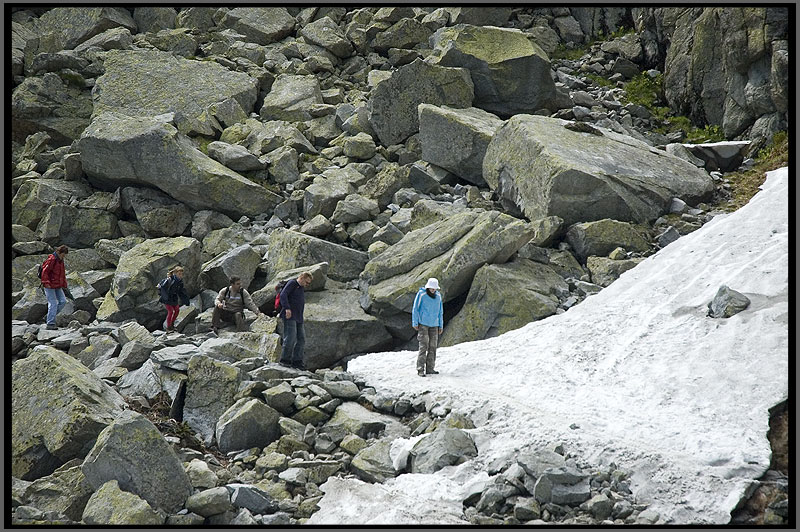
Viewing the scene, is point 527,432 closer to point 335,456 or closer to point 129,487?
point 335,456

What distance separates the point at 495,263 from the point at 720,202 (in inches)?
353

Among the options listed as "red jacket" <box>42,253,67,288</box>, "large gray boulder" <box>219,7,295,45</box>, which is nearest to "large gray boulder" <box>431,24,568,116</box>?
"large gray boulder" <box>219,7,295,45</box>

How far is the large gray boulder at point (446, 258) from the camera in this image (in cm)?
1995

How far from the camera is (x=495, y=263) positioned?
66.7 feet

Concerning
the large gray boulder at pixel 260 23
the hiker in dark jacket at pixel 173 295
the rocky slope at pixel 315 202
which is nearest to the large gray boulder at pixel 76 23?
the rocky slope at pixel 315 202

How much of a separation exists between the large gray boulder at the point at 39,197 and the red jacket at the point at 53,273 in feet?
26.6

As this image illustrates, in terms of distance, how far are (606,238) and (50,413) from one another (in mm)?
16343

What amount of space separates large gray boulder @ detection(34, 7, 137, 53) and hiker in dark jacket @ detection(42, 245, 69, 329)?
2691 cm

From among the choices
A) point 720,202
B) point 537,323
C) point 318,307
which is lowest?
point 318,307

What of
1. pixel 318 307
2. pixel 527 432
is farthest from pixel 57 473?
pixel 318 307

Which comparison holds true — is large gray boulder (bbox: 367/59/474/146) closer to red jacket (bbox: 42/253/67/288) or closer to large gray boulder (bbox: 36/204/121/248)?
large gray boulder (bbox: 36/204/121/248)

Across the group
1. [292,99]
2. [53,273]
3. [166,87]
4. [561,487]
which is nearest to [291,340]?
[561,487]

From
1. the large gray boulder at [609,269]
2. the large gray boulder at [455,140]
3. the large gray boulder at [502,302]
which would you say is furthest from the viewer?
the large gray boulder at [455,140]

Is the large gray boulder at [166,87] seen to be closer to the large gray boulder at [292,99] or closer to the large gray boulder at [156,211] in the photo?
the large gray boulder at [292,99]
